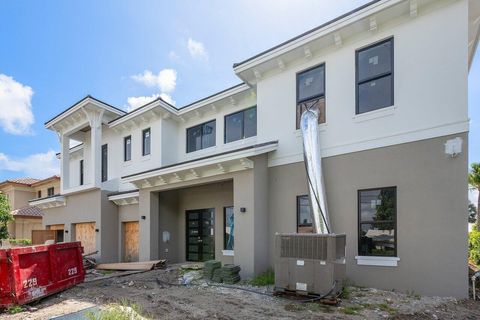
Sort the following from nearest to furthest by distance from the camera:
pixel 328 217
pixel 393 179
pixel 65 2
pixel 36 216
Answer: pixel 393 179, pixel 328 217, pixel 65 2, pixel 36 216

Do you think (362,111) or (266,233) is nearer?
(362,111)

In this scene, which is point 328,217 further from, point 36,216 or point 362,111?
point 36,216

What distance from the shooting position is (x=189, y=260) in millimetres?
13492

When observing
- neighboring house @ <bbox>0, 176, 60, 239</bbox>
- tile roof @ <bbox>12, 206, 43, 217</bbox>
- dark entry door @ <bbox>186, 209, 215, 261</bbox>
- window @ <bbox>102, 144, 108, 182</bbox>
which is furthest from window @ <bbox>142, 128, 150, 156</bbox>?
tile roof @ <bbox>12, 206, 43, 217</bbox>

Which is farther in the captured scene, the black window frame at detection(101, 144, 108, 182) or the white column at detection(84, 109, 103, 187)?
the black window frame at detection(101, 144, 108, 182)

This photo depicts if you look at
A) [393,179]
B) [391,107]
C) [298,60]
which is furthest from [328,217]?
[298,60]

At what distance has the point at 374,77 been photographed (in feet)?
27.1

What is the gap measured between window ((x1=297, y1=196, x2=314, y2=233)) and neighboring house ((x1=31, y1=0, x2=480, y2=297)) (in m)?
0.03

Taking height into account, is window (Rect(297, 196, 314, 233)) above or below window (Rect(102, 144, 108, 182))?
below

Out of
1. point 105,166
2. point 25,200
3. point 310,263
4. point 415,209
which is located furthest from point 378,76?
point 25,200

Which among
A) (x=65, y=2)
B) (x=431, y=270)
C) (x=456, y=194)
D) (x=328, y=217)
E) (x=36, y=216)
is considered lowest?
(x=36, y=216)

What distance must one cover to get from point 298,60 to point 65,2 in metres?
8.09

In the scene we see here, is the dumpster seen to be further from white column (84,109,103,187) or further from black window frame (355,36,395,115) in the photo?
black window frame (355,36,395,115)

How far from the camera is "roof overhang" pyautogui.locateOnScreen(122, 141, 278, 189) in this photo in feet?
31.0
